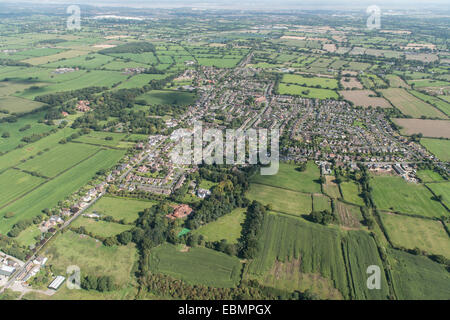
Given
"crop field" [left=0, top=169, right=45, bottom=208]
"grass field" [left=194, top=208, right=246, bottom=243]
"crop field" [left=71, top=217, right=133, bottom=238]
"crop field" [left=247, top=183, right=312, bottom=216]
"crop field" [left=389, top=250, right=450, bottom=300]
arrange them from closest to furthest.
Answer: "crop field" [left=389, top=250, right=450, bottom=300] < "grass field" [left=194, top=208, right=246, bottom=243] < "crop field" [left=71, top=217, right=133, bottom=238] < "crop field" [left=247, top=183, right=312, bottom=216] < "crop field" [left=0, top=169, right=45, bottom=208]

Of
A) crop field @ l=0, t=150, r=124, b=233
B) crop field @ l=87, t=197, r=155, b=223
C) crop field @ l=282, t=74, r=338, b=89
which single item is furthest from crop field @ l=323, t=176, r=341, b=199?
crop field @ l=282, t=74, r=338, b=89

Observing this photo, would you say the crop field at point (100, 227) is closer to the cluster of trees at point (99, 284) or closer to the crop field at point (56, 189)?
the crop field at point (56, 189)

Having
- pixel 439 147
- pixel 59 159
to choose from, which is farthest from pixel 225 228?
pixel 439 147

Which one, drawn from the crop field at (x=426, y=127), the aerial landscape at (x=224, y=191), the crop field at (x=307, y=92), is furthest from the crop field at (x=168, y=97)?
the crop field at (x=426, y=127)

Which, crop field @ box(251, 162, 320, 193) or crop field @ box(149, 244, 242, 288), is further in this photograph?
crop field @ box(251, 162, 320, 193)

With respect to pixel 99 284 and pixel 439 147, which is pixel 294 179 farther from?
pixel 439 147

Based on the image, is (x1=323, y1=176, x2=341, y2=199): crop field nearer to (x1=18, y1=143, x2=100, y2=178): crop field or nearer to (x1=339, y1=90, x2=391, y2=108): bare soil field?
(x1=339, y1=90, x2=391, y2=108): bare soil field
